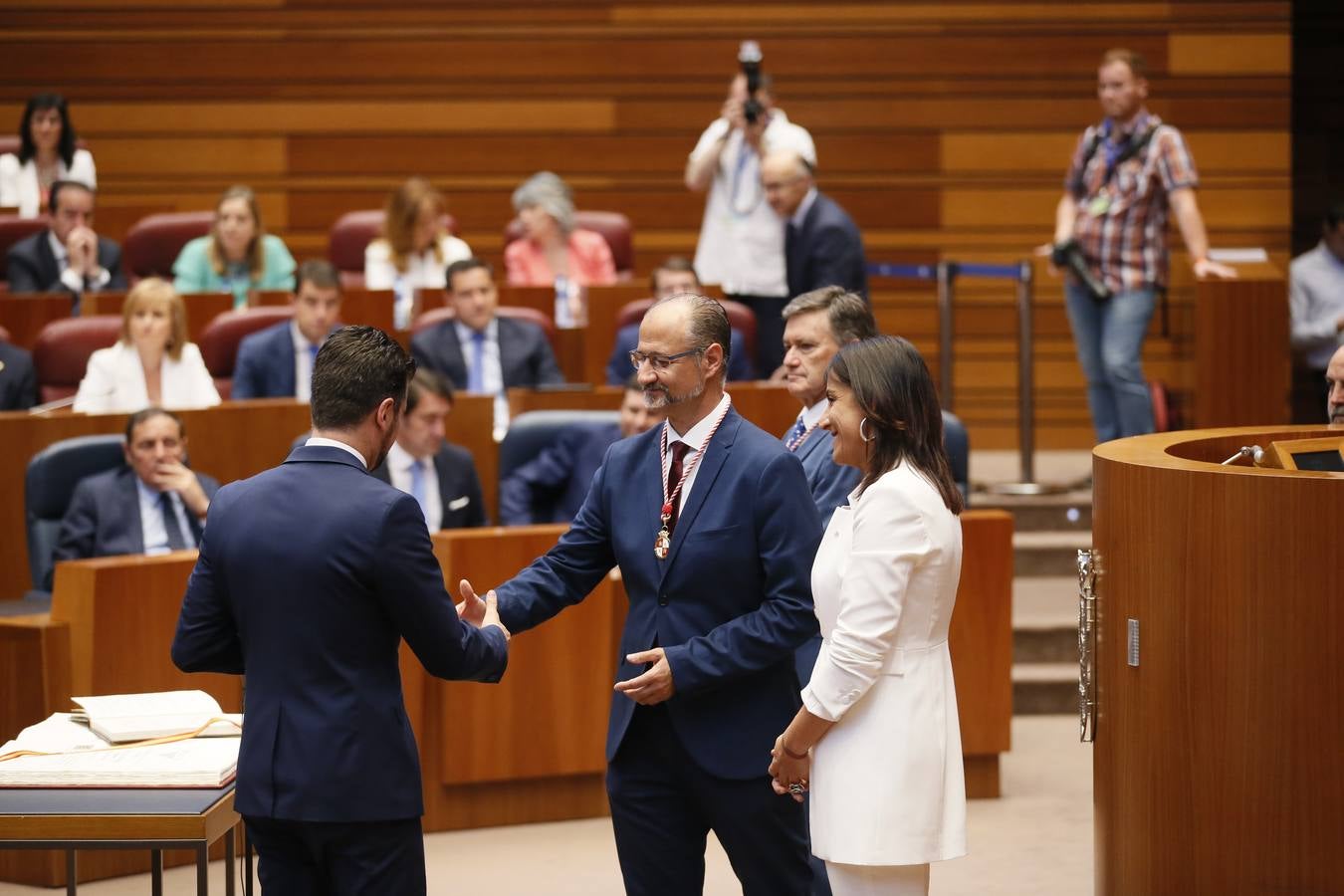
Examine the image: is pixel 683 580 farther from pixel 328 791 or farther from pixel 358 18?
pixel 358 18

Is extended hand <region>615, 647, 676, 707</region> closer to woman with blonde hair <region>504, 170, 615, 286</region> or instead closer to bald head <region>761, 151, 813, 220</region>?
bald head <region>761, 151, 813, 220</region>

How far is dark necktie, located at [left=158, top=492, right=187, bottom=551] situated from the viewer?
13.8 feet

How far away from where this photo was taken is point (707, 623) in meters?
2.47

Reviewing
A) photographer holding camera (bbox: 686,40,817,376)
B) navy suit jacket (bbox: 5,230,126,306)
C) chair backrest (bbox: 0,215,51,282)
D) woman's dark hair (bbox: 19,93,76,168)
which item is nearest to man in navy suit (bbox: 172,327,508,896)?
photographer holding camera (bbox: 686,40,817,376)

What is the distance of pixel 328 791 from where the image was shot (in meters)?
2.15

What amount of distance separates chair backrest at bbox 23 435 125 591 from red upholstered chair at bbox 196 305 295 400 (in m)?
1.30

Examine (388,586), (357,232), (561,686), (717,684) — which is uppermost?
(357,232)

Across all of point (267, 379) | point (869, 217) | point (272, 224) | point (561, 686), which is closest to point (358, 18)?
point (272, 224)

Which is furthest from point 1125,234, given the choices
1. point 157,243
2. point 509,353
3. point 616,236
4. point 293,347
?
point 157,243

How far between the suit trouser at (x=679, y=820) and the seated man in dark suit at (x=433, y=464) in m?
2.01

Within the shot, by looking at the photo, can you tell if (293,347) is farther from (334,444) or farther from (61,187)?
(334,444)

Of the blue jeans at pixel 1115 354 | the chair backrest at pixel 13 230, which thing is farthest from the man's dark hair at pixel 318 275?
the blue jeans at pixel 1115 354

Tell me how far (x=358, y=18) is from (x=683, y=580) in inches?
229

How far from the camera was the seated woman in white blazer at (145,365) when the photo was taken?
508 cm
